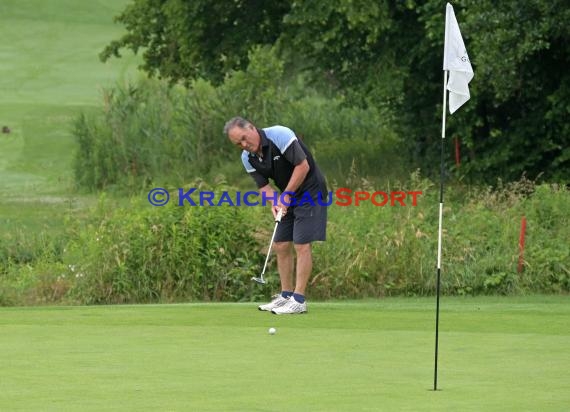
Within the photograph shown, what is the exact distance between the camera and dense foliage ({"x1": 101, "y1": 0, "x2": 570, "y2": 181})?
2181 cm

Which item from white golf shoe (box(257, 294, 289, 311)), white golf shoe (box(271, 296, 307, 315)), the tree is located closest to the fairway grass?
white golf shoe (box(271, 296, 307, 315))

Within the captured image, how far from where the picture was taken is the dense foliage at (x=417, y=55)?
21.8 m

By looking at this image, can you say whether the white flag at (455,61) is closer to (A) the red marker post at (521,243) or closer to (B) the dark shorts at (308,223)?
(B) the dark shorts at (308,223)

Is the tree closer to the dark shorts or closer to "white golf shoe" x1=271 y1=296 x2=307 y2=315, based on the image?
the dark shorts

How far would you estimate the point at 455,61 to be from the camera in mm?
9703

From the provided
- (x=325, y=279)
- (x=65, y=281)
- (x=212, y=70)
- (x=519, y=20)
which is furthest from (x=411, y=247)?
(x=212, y=70)

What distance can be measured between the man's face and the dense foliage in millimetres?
9789

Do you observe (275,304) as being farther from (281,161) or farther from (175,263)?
(175,263)

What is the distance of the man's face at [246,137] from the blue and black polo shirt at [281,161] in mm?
106

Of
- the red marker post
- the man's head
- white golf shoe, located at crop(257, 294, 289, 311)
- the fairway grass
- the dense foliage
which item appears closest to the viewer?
the fairway grass

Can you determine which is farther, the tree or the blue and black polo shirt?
the tree

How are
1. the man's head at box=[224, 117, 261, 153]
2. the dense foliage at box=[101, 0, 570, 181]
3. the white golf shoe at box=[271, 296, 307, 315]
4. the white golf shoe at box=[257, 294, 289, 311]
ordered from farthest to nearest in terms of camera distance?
the dense foliage at box=[101, 0, 570, 181], the white golf shoe at box=[257, 294, 289, 311], the white golf shoe at box=[271, 296, 307, 315], the man's head at box=[224, 117, 261, 153]

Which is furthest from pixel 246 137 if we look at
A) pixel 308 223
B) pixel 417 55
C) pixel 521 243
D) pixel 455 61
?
pixel 417 55

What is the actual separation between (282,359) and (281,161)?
3315mm
